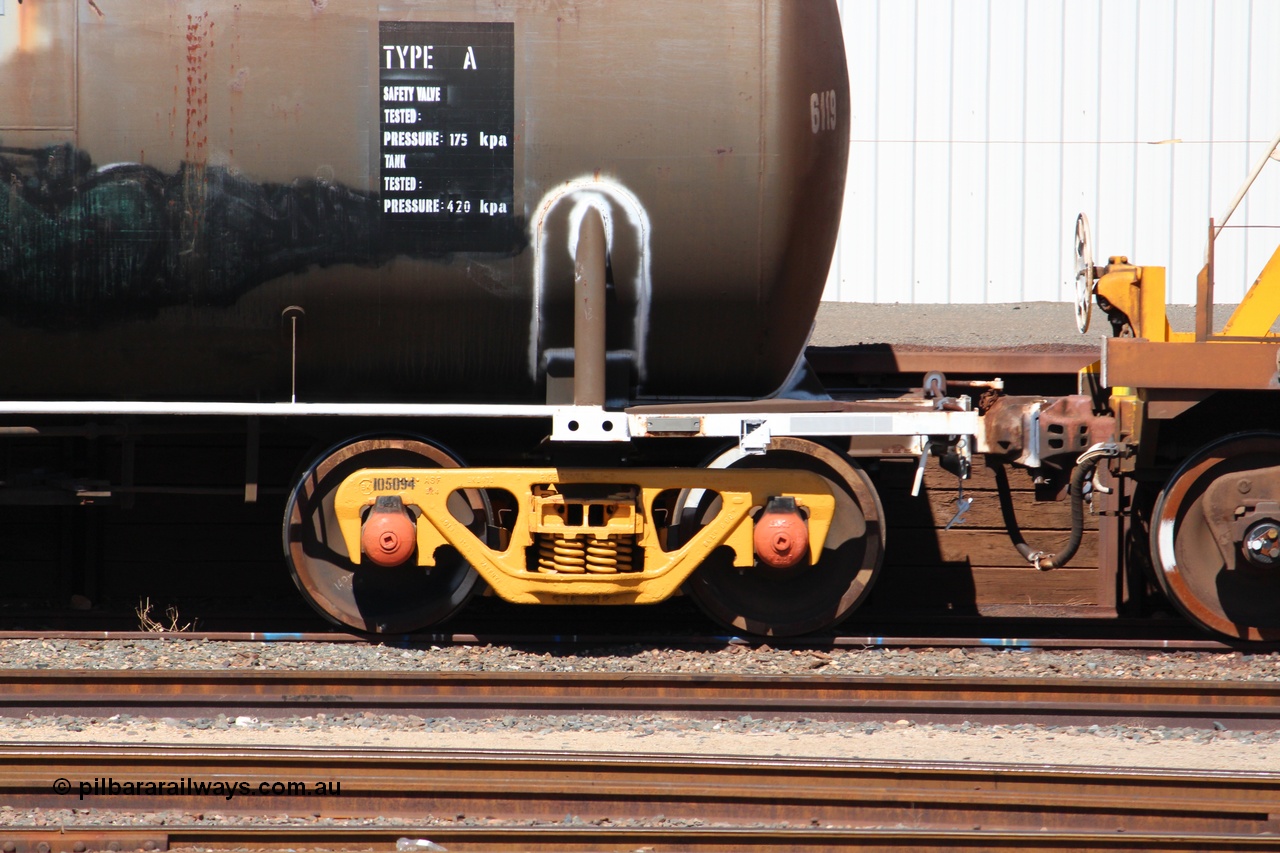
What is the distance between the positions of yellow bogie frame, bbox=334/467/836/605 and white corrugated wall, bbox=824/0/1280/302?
18.9 feet

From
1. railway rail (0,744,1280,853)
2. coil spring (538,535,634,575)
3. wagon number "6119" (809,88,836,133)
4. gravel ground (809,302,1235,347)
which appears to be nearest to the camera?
railway rail (0,744,1280,853)

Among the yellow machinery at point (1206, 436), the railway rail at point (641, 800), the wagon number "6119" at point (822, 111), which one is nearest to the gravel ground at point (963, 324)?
the yellow machinery at point (1206, 436)

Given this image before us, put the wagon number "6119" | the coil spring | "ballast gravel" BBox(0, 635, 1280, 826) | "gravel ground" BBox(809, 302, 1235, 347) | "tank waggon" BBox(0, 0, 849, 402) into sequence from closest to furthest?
"ballast gravel" BBox(0, 635, 1280, 826)
"tank waggon" BBox(0, 0, 849, 402)
the wagon number "6119"
the coil spring
"gravel ground" BBox(809, 302, 1235, 347)

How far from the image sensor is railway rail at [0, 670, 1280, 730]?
216 inches

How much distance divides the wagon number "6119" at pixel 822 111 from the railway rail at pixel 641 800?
3.25 m

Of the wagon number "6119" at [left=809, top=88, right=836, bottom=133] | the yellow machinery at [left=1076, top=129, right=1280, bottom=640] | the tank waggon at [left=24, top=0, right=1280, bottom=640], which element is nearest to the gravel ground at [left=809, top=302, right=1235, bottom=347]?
the yellow machinery at [left=1076, top=129, right=1280, bottom=640]

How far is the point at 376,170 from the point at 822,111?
2.30 metres

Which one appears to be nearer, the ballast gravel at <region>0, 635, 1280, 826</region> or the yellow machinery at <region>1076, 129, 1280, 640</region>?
the ballast gravel at <region>0, 635, 1280, 826</region>

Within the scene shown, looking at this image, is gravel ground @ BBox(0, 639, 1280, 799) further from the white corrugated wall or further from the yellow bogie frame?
the white corrugated wall

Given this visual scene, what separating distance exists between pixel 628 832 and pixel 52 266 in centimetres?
412

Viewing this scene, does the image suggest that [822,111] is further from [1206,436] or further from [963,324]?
[963,324]

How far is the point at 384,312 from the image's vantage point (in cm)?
621

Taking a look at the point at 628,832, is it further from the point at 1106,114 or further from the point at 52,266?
the point at 1106,114

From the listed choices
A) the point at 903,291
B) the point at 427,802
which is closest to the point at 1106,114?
the point at 903,291
